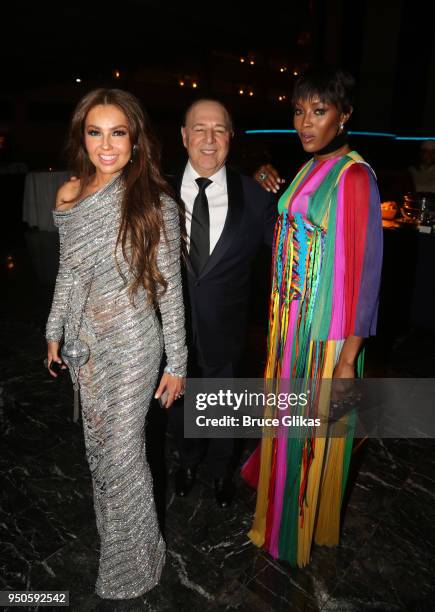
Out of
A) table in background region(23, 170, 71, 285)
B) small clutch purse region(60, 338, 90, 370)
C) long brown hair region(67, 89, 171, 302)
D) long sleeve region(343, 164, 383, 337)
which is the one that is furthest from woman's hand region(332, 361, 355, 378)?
table in background region(23, 170, 71, 285)

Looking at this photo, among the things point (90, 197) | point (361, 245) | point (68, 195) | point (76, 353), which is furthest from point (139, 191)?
point (361, 245)

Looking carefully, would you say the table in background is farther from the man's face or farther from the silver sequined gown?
the silver sequined gown

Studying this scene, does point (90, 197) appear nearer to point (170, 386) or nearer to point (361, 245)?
point (170, 386)

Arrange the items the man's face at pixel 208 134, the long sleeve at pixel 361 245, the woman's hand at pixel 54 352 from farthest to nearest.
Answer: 1. the man's face at pixel 208 134
2. the woman's hand at pixel 54 352
3. the long sleeve at pixel 361 245

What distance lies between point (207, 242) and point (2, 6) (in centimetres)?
730

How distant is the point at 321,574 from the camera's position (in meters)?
1.70

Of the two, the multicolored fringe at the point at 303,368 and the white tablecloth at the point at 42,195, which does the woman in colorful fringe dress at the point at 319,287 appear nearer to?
the multicolored fringe at the point at 303,368

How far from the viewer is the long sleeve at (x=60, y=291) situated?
1.38m

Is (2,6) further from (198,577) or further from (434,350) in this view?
(198,577)

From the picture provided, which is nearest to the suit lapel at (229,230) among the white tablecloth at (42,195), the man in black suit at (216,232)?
the man in black suit at (216,232)

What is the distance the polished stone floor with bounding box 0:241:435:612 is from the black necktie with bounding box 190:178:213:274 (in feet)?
3.95

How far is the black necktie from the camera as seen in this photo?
1.73 m

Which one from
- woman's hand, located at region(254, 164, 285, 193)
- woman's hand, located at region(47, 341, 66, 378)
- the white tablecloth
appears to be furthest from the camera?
the white tablecloth

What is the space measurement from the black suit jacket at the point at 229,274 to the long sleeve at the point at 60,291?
1.55ft
